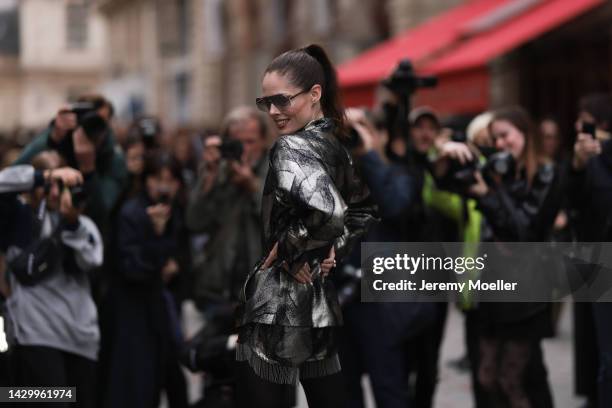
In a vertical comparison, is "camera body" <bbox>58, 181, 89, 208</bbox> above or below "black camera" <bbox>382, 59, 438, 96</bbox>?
below

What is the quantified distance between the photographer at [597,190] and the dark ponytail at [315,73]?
5.69 feet

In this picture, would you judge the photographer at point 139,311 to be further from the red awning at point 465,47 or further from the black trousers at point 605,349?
the red awning at point 465,47

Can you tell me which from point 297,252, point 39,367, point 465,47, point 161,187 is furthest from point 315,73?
point 465,47

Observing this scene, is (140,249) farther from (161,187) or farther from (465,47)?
(465,47)

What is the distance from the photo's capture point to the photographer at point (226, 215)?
588 cm

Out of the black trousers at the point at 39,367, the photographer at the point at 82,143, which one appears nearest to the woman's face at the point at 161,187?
the photographer at the point at 82,143

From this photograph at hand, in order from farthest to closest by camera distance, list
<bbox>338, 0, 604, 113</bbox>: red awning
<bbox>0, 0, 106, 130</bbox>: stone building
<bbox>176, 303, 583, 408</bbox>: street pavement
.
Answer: <bbox>0, 0, 106, 130</bbox>: stone building → <bbox>338, 0, 604, 113</bbox>: red awning → <bbox>176, 303, 583, 408</bbox>: street pavement

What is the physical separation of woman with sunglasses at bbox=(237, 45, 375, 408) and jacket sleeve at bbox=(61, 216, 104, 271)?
1.44 metres

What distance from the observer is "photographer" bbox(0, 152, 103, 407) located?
15.3ft

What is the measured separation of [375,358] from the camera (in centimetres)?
521

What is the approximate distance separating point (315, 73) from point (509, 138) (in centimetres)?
208

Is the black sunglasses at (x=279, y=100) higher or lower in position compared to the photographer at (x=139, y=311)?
higher

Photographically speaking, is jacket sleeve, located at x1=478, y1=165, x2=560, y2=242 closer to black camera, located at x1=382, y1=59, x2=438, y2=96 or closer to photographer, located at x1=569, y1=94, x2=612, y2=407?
A: photographer, located at x1=569, y1=94, x2=612, y2=407

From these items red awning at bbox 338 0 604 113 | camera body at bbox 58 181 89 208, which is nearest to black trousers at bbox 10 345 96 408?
camera body at bbox 58 181 89 208
